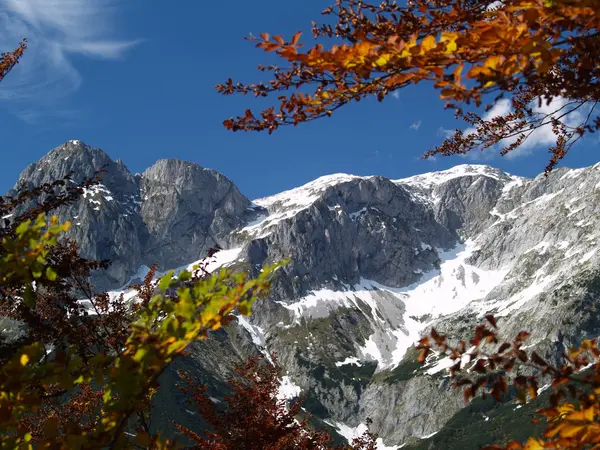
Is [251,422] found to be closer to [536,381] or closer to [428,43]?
[536,381]

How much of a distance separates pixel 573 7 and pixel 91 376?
3904 mm

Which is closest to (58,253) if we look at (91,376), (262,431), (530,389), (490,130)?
(262,431)

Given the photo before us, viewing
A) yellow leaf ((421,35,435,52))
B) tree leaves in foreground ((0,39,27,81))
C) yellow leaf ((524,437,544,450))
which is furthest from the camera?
tree leaves in foreground ((0,39,27,81))

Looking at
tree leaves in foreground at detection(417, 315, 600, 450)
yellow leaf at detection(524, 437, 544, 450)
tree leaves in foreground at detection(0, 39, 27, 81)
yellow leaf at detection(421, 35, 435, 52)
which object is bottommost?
yellow leaf at detection(524, 437, 544, 450)

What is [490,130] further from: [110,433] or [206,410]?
[206,410]

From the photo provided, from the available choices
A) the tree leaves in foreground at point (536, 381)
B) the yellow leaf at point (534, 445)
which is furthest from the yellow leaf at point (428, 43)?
the yellow leaf at point (534, 445)

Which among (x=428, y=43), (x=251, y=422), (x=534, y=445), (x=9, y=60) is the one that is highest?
(x=9, y=60)

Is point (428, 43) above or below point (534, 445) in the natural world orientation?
above

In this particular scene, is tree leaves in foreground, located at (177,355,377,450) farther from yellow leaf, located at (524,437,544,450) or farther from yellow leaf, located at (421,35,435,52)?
yellow leaf, located at (421,35,435,52)

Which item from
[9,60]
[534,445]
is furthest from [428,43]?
[9,60]

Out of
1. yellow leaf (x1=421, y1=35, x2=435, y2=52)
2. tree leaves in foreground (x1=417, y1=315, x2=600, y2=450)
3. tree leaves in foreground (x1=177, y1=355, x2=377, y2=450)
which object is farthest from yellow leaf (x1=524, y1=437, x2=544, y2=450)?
tree leaves in foreground (x1=177, y1=355, x2=377, y2=450)

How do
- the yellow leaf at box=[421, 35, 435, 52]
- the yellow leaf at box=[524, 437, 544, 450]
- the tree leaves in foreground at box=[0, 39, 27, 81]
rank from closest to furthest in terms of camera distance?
the yellow leaf at box=[421, 35, 435, 52] < the yellow leaf at box=[524, 437, 544, 450] < the tree leaves in foreground at box=[0, 39, 27, 81]

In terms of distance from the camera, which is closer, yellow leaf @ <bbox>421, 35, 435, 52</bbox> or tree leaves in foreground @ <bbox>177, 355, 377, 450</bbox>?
yellow leaf @ <bbox>421, 35, 435, 52</bbox>

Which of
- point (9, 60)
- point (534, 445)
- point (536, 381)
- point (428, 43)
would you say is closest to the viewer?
point (428, 43)
